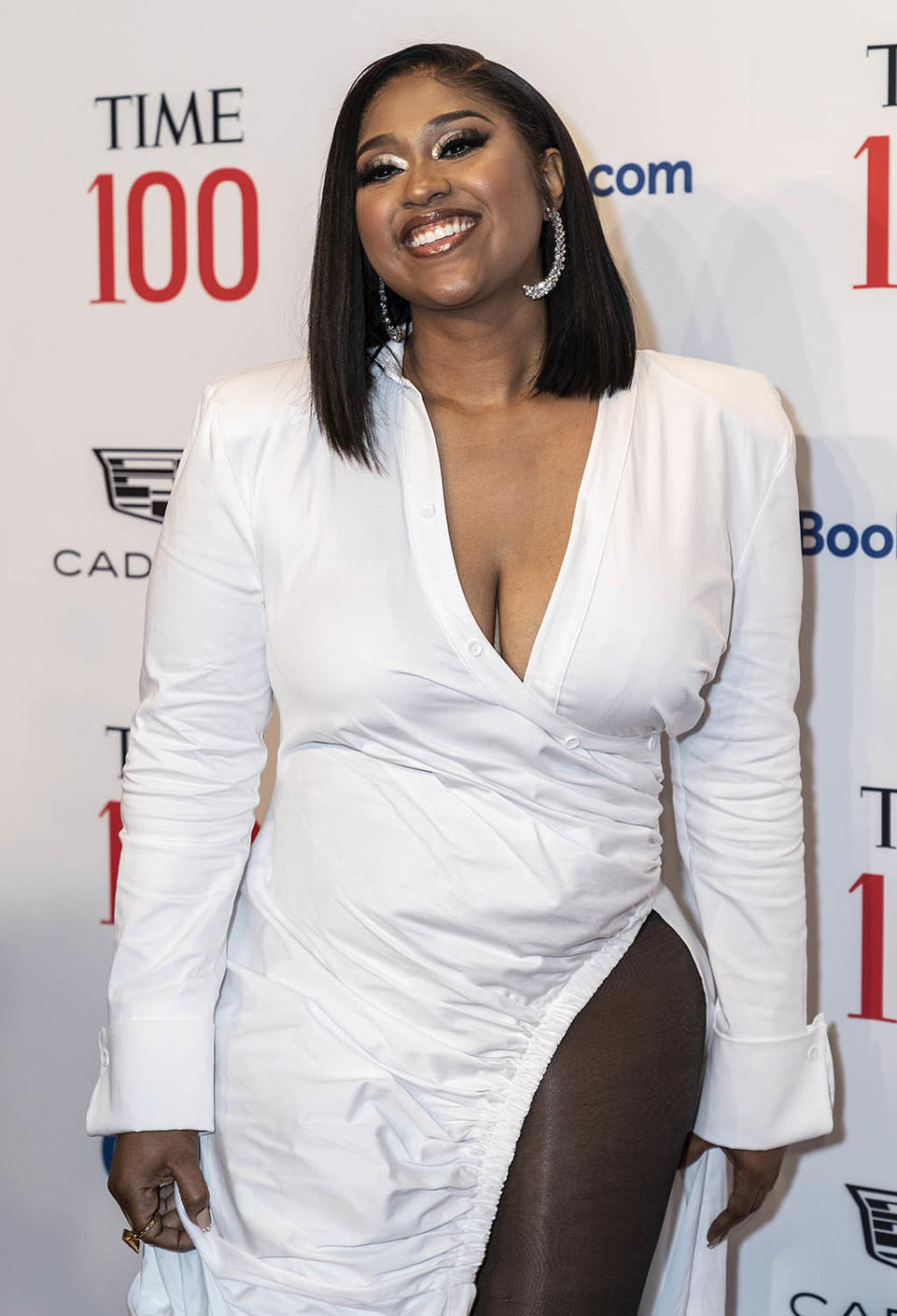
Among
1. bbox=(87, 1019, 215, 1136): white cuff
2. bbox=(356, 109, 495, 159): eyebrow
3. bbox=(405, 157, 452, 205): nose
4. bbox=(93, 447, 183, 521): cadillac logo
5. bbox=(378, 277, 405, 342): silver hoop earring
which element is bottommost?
bbox=(87, 1019, 215, 1136): white cuff

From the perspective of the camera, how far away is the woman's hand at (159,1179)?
128 cm

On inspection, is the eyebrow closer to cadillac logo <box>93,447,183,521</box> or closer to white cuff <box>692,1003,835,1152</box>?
cadillac logo <box>93,447,183,521</box>

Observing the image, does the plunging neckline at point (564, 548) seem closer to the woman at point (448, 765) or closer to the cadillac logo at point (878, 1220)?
the woman at point (448, 765)

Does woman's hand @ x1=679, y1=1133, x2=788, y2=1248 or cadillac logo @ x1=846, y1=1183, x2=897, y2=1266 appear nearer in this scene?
woman's hand @ x1=679, y1=1133, x2=788, y2=1248

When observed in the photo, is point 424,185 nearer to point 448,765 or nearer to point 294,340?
point 448,765

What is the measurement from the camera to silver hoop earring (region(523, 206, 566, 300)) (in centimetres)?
136

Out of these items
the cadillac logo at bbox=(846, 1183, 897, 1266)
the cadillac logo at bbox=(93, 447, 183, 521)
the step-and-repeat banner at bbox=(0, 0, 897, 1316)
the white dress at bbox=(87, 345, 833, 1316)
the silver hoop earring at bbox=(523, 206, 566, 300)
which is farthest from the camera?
the cadillac logo at bbox=(93, 447, 183, 521)

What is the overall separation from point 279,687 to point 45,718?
858mm

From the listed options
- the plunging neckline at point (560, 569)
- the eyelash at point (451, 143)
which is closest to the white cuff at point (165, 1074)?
the plunging neckline at point (560, 569)

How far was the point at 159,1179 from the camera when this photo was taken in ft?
4.27

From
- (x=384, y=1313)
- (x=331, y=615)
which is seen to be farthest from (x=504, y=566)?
(x=384, y=1313)

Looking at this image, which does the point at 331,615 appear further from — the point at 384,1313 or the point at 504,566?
the point at 384,1313

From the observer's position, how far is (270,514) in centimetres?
129

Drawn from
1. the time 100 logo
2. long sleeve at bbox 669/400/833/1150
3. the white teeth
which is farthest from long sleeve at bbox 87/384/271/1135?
the time 100 logo
